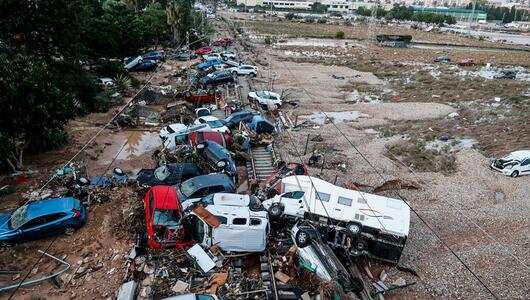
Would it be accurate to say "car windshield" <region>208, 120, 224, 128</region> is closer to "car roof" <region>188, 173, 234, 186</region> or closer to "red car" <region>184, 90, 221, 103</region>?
"car roof" <region>188, 173, 234, 186</region>

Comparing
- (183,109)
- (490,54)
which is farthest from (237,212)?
(490,54)

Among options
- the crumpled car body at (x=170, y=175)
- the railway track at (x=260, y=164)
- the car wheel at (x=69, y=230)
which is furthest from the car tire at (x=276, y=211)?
the car wheel at (x=69, y=230)

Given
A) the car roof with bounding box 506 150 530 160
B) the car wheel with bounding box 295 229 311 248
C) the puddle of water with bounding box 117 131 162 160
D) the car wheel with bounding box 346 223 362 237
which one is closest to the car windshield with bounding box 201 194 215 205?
the car wheel with bounding box 295 229 311 248

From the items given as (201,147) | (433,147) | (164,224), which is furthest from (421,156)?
(164,224)

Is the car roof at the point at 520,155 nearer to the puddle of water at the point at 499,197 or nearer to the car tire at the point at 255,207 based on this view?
the puddle of water at the point at 499,197

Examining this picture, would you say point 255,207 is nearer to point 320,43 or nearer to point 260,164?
point 260,164

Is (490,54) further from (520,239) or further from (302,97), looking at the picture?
(520,239)
